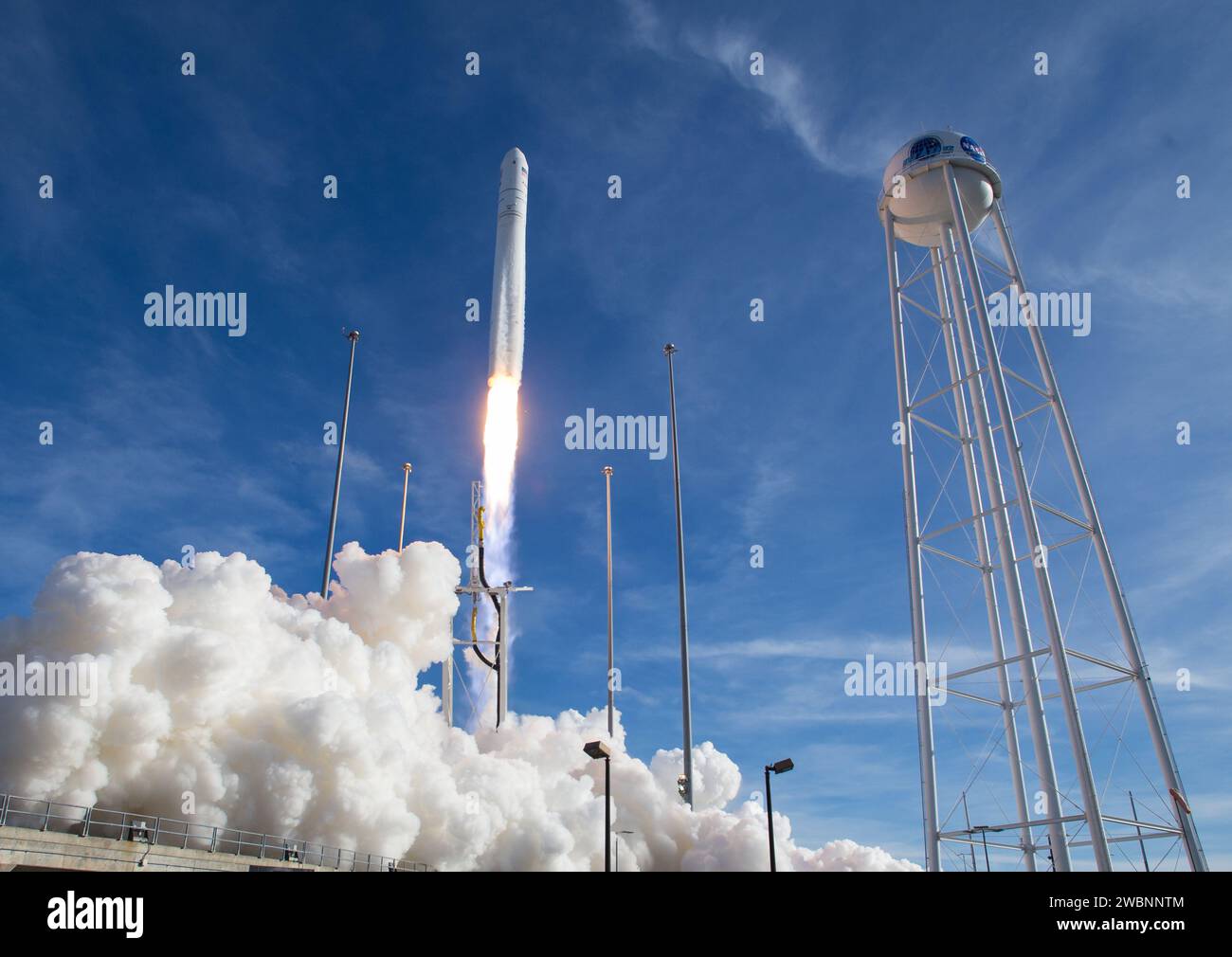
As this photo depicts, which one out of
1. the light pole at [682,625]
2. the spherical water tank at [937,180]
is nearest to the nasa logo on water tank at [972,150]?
the spherical water tank at [937,180]

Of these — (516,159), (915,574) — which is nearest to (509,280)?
(516,159)

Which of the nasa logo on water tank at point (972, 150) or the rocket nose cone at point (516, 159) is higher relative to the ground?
the rocket nose cone at point (516, 159)

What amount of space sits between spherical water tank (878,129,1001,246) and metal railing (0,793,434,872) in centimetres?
3404

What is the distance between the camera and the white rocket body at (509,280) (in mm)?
49281

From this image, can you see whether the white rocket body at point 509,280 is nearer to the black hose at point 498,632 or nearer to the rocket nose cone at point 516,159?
the rocket nose cone at point 516,159

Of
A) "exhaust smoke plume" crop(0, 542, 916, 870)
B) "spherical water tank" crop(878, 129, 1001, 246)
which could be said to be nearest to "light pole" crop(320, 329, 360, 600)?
"exhaust smoke plume" crop(0, 542, 916, 870)

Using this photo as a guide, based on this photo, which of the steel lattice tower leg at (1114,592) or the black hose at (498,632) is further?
the black hose at (498,632)

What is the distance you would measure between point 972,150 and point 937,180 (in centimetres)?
191

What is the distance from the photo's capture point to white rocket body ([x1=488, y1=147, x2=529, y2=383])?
162ft

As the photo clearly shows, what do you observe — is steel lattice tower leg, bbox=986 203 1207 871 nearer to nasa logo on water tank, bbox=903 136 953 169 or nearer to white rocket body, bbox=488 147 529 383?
nasa logo on water tank, bbox=903 136 953 169
